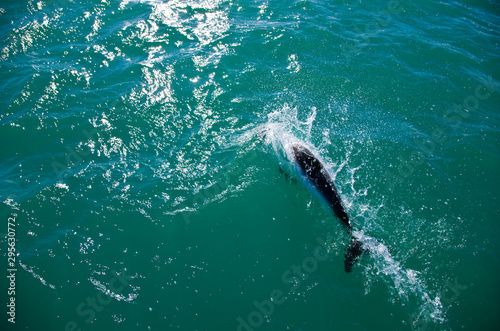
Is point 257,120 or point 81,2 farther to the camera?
point 81,2

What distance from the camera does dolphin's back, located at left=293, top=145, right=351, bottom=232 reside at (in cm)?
970

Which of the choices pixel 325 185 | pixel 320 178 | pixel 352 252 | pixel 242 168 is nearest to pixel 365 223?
pixel 352 252

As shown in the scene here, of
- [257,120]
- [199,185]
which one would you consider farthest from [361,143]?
[199,185]

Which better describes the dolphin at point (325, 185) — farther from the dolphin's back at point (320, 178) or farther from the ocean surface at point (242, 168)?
the ocean surface at point (242, 168)

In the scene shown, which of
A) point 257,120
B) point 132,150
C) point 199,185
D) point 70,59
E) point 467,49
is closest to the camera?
point 199,185

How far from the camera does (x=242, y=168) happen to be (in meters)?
11.4

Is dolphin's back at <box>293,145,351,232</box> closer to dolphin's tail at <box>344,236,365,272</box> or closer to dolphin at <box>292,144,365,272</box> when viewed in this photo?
dolphin at <box>292,144,365,272</box>

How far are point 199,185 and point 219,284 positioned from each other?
3.72 meters

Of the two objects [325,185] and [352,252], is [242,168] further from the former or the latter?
[352,252]

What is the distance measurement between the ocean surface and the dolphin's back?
398 mm

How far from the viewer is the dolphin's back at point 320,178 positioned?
9.70 meters

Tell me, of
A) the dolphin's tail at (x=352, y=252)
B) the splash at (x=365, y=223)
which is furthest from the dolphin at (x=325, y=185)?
the splash at (x=365, y=223)

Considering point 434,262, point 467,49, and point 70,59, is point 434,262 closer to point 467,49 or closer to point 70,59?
point 467,49

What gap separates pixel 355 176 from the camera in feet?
36.2
